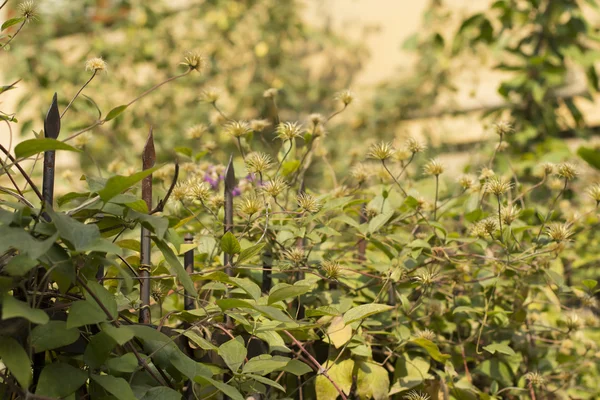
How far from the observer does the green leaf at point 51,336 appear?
78 centimetres

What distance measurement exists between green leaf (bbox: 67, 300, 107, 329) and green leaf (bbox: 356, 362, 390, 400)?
1.75 ft

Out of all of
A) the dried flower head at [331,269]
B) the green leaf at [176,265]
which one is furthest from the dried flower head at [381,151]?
the green leaf at [176,265]

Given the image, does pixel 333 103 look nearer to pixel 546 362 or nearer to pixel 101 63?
pixel 546 362

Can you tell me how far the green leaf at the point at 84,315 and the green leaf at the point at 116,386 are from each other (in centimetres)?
8

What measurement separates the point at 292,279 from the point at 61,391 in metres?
0.50

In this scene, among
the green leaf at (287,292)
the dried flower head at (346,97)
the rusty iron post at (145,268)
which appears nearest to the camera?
the green leaf at (287,292)

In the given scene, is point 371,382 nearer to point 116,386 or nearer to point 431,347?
point 431,347

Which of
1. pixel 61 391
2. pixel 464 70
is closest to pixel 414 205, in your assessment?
pixel 61 391

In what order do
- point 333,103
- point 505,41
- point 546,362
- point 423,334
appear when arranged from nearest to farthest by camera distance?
point 423,334, point 546,362, point 505,41, point 333,103

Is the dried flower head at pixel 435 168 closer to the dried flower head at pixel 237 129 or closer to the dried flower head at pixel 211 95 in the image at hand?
the dried flower head at pixel 237 129

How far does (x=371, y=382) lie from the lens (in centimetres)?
113

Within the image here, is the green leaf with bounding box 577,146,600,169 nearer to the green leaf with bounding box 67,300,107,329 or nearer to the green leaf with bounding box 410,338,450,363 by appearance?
the green leaf with bounding box 410,338,450,363

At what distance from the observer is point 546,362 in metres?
1.43

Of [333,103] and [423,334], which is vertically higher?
[423,334]
